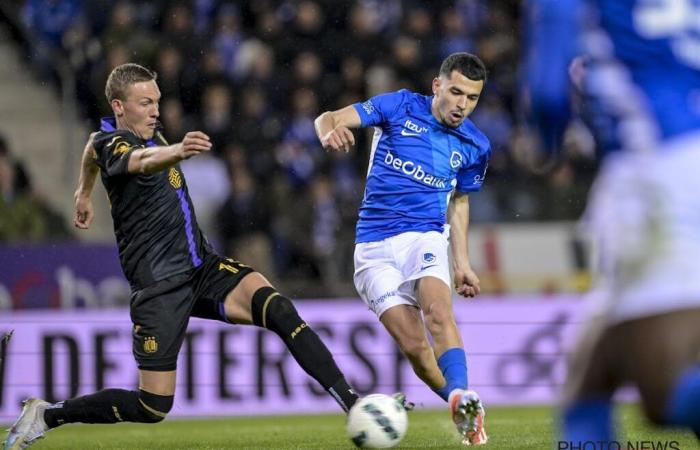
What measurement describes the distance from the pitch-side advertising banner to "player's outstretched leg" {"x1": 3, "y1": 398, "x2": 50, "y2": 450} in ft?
12.8

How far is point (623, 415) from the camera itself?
8.98 m

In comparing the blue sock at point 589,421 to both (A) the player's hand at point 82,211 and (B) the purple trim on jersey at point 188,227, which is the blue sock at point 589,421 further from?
(A) the player's hand at point 82,211

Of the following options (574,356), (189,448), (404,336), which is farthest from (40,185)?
(574,356)

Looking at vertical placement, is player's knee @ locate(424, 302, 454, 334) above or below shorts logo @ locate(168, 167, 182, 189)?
below

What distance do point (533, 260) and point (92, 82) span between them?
15.7 feet

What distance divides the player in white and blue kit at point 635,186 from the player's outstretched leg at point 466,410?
2.97 metres

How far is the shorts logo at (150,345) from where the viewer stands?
656 centimetres

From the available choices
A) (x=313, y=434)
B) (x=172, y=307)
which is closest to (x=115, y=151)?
(x=172, y=307)

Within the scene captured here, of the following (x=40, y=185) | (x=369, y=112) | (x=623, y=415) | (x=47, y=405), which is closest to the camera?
(x=47, y=405)

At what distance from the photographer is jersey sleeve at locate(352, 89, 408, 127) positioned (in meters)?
7.03

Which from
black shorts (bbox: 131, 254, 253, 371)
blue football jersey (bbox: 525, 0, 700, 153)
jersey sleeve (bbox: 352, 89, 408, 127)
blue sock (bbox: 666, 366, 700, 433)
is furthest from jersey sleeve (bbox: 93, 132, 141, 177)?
blue sock (bbox: 666, 366, 700, 433)

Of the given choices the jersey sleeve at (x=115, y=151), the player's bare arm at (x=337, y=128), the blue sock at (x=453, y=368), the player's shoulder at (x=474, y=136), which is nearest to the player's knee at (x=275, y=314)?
the blue sock at (x=453, y=368)

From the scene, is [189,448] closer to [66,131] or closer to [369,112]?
[369,112]

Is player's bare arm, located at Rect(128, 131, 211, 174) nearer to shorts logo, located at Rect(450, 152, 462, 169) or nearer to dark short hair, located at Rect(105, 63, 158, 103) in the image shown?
dark short hair, located at Rect(105, 63, 158, 103)
